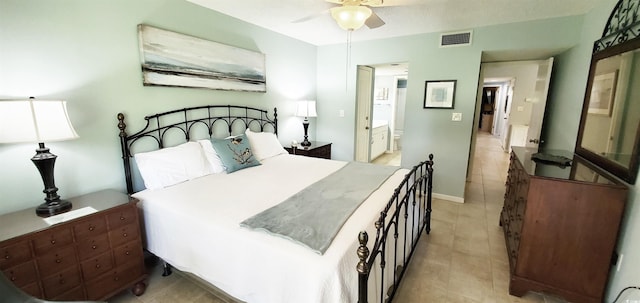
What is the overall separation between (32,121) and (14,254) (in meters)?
0.74

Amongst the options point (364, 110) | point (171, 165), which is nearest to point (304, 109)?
A: point (364, 110)

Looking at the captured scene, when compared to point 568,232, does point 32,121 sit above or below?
above

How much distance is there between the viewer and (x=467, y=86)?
357 centimetres

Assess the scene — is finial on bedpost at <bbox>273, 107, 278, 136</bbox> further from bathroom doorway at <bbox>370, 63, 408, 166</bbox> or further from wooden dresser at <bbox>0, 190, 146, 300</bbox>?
bathroom doorway at <bbox>370, 63, 408, 166</bbox>

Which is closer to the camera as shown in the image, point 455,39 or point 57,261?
point 57,261

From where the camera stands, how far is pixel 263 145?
3.31 m

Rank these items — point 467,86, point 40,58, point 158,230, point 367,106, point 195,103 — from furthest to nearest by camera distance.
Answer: point 367,106, point 467,86, point 195,103, point 158,230, point 40,58

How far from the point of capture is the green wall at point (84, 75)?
174 centimetres

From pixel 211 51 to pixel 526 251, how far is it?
3.37m

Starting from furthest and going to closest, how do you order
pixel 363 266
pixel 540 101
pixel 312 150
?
pixel 312 150 → pixel 540 101 → pixel 363 266

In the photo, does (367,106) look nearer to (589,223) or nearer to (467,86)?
(467,86)

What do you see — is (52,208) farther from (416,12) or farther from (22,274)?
(416,12)

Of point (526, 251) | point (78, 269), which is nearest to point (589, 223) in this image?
point (526, 251)

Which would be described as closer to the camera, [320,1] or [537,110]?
[320,1]
